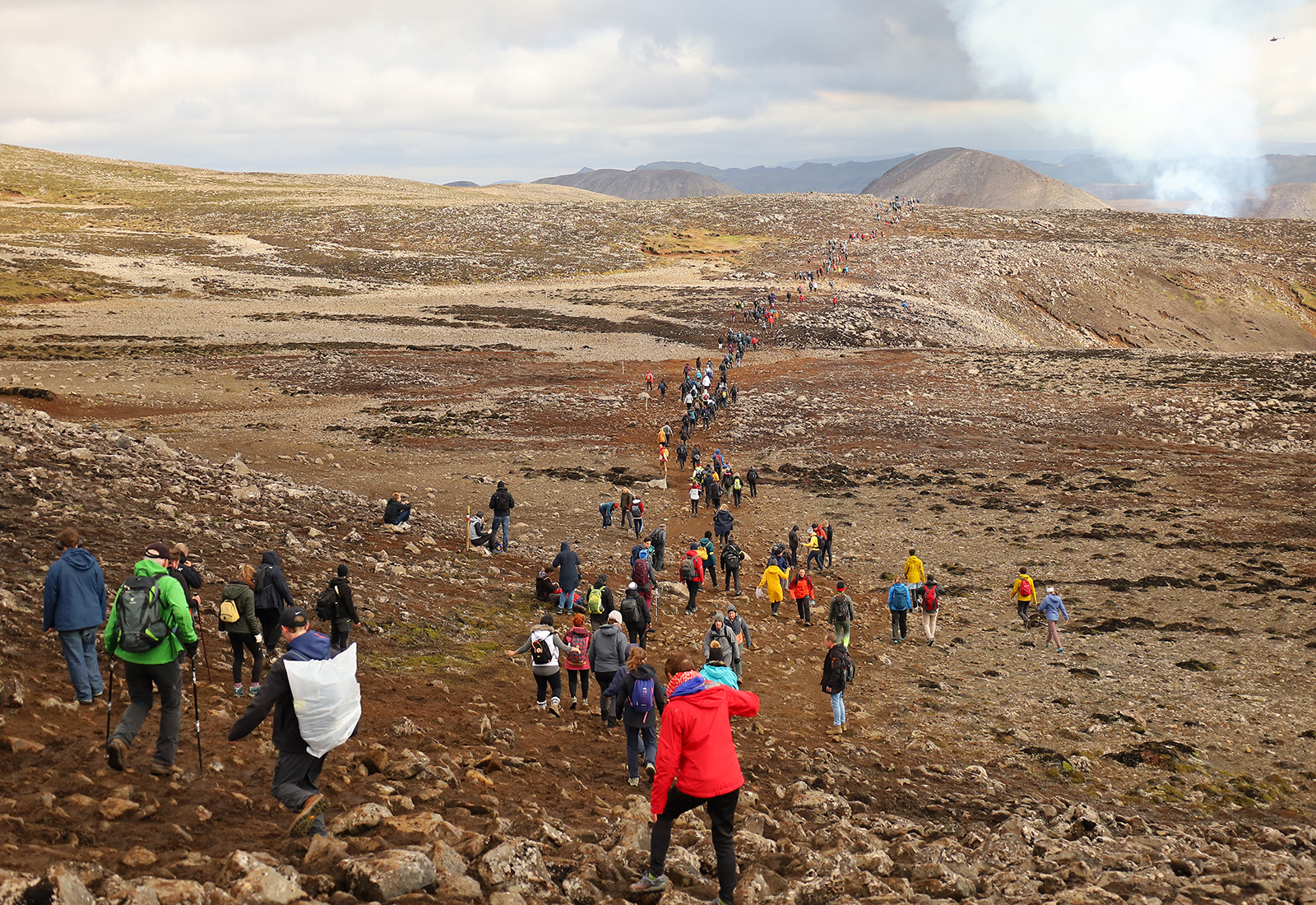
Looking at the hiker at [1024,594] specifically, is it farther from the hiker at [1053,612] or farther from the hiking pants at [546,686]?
the hiking pants at [546,686]

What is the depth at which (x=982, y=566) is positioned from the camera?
24.6m

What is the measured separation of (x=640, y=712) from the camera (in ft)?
32.8

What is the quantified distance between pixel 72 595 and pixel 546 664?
19.2 ft

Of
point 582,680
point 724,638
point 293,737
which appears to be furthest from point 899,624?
point 293,737

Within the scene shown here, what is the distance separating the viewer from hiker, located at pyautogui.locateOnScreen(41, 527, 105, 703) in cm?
941

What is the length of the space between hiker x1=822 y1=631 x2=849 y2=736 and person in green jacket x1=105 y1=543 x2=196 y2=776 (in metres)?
9.11

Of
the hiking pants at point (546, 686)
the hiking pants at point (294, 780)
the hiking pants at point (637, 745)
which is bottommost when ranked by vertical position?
the hiking pants at point (546, 686)

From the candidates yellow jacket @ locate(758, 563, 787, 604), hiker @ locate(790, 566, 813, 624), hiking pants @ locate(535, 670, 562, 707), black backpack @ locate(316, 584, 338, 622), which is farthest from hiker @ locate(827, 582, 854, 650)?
black backpack @ locate(316, 584, 338, 622)

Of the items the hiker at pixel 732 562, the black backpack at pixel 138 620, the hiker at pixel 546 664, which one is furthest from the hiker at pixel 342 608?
the hiker at pixel 732 562

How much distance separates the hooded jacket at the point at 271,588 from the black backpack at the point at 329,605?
0.88m

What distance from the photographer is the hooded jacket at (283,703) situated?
705cm

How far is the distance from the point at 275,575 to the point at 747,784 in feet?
22.5

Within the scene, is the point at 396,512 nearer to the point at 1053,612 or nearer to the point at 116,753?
the point at 116,753

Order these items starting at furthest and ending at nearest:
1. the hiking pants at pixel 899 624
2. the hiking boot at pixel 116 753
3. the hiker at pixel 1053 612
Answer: the hiking pants at pixel 899 624
the hiker at pixel 1053 612
the hiking boot at pixel 116 753
